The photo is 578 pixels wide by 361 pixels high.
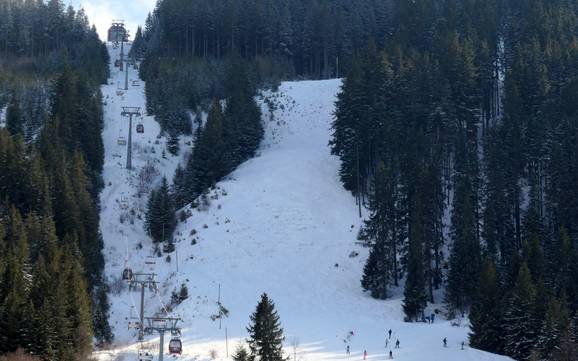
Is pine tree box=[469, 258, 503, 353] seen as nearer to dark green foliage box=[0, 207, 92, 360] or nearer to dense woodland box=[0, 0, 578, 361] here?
dense woodland box=[0, 0, 578, 361]

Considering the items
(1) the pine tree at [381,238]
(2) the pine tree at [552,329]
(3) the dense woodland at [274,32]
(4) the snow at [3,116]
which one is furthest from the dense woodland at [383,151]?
(4) the snow at [3,116]

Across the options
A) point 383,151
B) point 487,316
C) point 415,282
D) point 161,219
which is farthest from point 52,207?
point 487,316

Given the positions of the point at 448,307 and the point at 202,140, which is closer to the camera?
the point at 448,307

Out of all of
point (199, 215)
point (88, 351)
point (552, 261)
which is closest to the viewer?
point (88, 351)

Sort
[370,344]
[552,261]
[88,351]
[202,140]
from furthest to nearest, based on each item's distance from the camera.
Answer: [202,140] → [552,261] → [370,344] → [88,351]

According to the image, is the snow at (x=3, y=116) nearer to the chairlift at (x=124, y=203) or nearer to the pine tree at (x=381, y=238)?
the chairlift at (x=124, y=203)

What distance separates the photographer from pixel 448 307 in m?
58.2

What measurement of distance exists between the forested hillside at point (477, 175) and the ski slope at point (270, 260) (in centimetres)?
270

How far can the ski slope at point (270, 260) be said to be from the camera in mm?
50344

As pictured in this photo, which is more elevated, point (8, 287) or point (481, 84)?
point (481, 84)

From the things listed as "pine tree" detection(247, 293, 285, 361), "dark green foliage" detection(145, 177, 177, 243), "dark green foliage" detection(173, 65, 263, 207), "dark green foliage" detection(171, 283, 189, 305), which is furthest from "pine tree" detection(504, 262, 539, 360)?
"dark green foliage" detection(173, 65, 263, 207)

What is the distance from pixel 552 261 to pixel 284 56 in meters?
66.4

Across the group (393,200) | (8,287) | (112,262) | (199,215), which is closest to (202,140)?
(199,215)

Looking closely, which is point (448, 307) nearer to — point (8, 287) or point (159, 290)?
point (159, 290)
